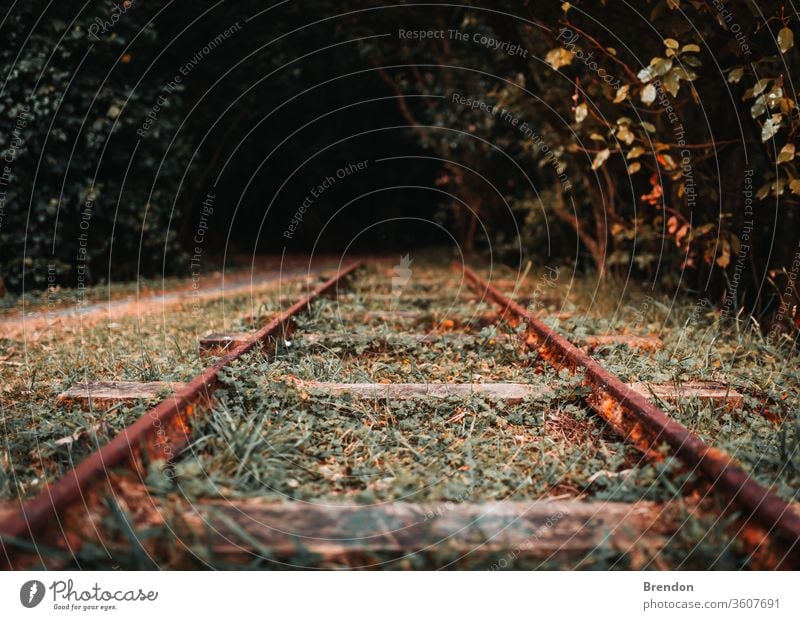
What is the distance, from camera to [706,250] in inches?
189

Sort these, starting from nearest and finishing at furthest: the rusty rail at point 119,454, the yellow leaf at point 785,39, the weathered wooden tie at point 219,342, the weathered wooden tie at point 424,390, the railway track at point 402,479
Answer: the rusty rail at point 119,454 → the railway track at point 402,479 → the weathered wooden tie at point 424,390 → the yellow leaf at point 785,39 → the weathered wooden tie at point 219,342

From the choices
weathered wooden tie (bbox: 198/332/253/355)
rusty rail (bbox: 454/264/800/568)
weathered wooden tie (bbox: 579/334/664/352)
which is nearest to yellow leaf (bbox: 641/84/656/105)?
weathered wooden tie (bbox: 579/334/664/352)

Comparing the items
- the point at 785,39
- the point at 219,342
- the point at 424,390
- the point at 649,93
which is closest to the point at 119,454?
the point at 424,390

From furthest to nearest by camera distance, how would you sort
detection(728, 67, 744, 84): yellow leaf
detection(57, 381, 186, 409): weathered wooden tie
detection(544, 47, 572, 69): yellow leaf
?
1. detection(544, 47, 572, 69): yellow leaf
2. detection(728, 67, 744, 84): yellow leaf
3. detection(57, 381, 186, 409): weathered wooden tie

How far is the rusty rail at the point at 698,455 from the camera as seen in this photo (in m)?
1.50

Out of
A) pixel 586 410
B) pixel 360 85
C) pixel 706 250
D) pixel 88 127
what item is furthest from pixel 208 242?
pixel 586 410

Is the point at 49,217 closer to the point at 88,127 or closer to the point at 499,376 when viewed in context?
the point at 88,127

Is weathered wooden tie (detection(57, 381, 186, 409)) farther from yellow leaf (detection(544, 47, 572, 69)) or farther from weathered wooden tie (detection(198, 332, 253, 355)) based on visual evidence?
yellow leaf (detection(544, 47, 572, 69))

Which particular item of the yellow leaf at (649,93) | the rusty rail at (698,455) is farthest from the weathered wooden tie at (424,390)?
the yellow leaf at (649,93)

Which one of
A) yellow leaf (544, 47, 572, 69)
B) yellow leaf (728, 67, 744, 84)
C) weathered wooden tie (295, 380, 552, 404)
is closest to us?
weathered wooden tie (295, 380, 552, 404)

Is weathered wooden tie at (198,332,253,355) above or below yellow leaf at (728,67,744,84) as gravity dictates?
below

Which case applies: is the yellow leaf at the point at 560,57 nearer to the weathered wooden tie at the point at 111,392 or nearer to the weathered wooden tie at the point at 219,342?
the weathered wooden tie at the point at 219,342

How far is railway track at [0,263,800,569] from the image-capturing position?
1579 millimetres

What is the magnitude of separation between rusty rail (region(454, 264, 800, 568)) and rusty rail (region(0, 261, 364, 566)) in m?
1.46
